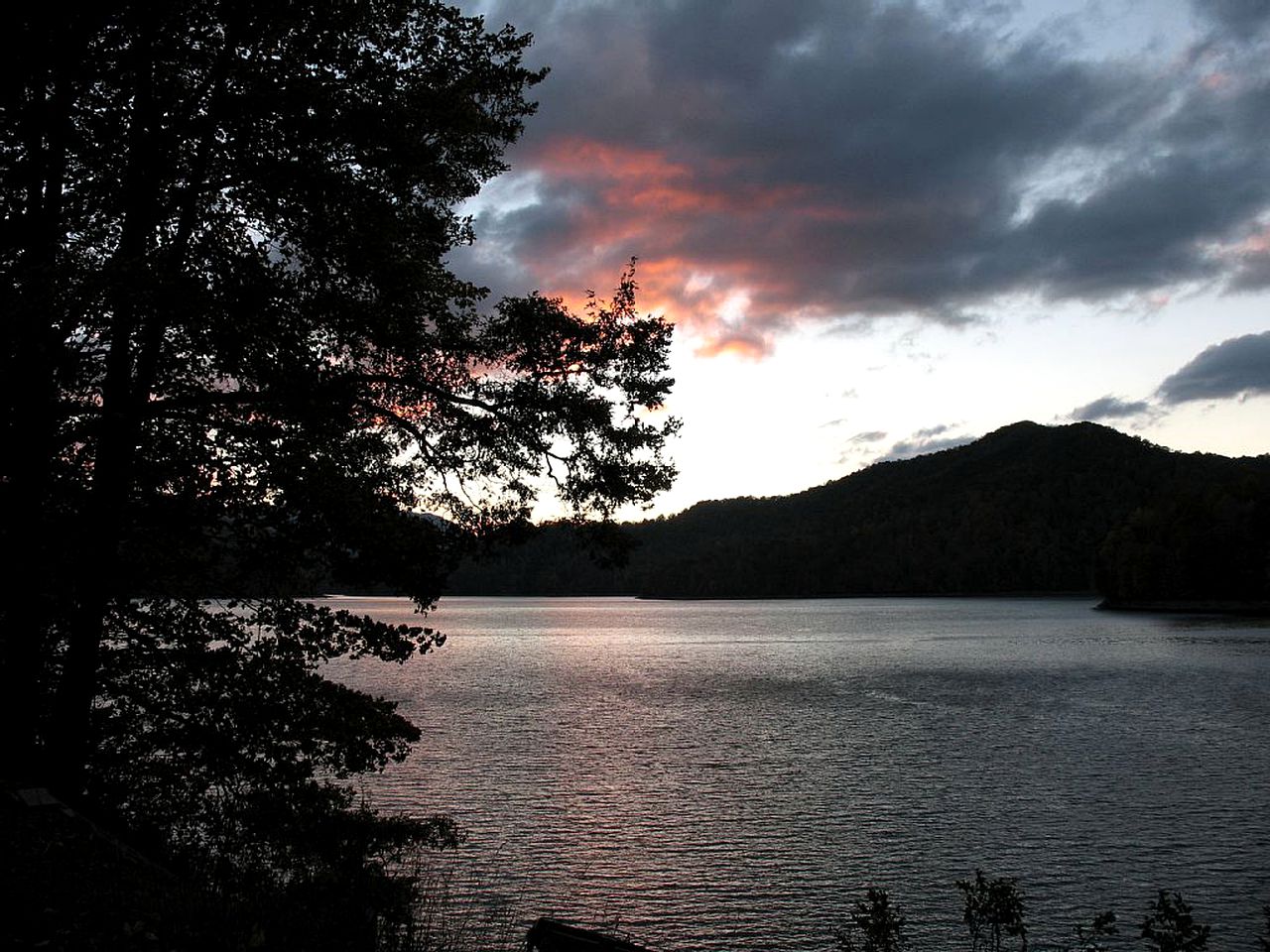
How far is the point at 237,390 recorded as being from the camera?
45.6 feet

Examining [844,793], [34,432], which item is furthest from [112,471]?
[844,793]

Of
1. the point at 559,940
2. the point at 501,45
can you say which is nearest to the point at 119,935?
the point at 559,940

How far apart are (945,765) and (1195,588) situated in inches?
6173

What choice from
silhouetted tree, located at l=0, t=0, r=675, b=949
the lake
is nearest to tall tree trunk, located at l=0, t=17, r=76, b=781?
silhouetted tree, located at l=0, t=0, r=675, b=949

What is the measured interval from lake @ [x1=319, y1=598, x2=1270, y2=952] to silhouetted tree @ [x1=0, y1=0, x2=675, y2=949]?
12319mm

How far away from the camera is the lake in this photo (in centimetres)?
2389

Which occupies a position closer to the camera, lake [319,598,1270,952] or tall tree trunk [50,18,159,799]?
tall tree trunk [50,18,159,799]

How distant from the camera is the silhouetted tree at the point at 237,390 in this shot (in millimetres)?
12797

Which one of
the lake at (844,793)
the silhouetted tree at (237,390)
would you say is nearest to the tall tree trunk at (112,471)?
the silhouetted tree at (237,390)

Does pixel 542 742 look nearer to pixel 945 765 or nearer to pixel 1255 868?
pixel 945 765

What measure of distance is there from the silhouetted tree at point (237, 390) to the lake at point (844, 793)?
40.4 feet

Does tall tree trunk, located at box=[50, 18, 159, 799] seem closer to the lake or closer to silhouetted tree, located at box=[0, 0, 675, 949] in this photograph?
silhouetted tree, located at box=[0, 0, 675, 949]

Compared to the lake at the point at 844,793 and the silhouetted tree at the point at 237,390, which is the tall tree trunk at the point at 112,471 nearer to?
the silhouetted tree at the point at 237,390

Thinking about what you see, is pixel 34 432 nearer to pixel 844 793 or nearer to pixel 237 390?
pixel 237 390
